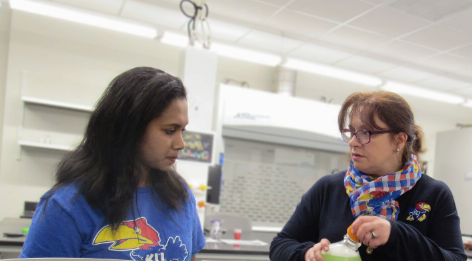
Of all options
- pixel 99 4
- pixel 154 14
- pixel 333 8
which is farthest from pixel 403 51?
pixel 99 4

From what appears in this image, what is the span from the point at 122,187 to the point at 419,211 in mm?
792

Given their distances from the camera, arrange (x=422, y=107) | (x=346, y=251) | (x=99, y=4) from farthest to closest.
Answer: (x=422, y=107)
(x=99, y=4)
(x=346, y=251)

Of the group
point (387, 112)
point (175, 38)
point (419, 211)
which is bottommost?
point (419, 211)

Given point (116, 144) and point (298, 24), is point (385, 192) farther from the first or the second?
point (298, 24)

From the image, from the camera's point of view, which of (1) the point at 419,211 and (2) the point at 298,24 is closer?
(1) the point at 419,211

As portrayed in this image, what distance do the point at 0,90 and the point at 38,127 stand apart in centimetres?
58

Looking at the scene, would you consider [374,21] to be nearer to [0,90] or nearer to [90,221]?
[90,221]

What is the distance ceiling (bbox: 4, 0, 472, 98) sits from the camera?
3672 millimetres

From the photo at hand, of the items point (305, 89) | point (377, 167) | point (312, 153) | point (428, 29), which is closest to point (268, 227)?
point (312, 153)

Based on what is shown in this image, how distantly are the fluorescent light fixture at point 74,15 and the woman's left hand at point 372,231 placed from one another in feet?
10.4

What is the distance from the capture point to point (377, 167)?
1160mm

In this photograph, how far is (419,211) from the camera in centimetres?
111

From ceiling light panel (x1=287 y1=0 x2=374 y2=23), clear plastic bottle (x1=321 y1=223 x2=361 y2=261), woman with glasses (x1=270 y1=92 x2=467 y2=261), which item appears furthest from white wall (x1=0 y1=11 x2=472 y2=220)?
clear plastic bottle (x1=321 y1=223 x2=361 y2=261)

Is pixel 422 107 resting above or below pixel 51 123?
above
